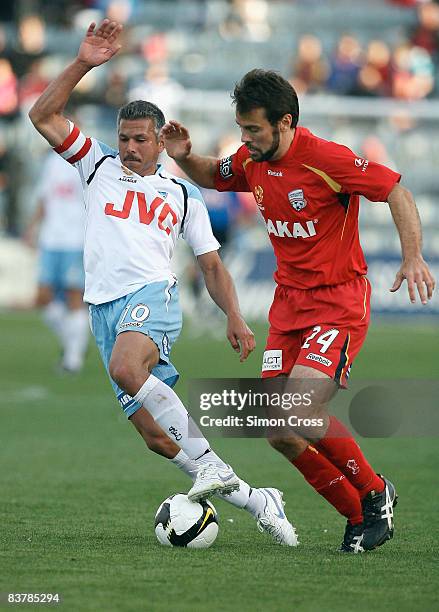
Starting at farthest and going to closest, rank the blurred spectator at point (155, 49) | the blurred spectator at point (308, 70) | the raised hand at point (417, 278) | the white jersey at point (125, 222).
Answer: the blurred spectator at point (155, 49)
the blurred spectator at point (308, 70)
the white jersey at point (125, 222)
the raised hand at point (417, 278)

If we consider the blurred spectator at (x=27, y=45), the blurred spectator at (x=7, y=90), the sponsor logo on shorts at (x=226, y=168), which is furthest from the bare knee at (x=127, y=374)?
the blurred spectator at (x=7, y=90)

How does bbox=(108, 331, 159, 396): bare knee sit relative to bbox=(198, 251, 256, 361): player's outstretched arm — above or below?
below

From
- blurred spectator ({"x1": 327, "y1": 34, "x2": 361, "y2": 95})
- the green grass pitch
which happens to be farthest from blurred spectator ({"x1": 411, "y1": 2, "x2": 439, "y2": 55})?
the green grass pitch

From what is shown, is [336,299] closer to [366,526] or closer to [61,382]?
[366,526]

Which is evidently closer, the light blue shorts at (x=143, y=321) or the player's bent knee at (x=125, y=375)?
the player's bent knee at (x=125, y=375)

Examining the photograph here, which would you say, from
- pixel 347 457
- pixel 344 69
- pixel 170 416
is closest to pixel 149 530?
pixel 170 416

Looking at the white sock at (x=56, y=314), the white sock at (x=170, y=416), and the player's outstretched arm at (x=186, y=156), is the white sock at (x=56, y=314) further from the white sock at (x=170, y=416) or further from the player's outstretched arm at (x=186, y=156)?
the white sock at (x=170, y=416)

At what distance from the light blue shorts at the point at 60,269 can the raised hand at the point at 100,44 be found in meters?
8.07

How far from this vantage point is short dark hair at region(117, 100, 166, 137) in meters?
7.07

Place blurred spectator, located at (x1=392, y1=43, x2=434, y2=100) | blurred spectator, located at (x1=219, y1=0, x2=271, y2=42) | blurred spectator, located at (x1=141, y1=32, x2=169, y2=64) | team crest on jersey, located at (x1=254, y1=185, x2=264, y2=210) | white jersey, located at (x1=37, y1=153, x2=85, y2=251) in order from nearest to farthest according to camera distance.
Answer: team crest on jersey, located at (x1=254, y1=185, x2=264, y2=210) < white jersey, located at (x1=37, y1=153, x2=85, y2=251) < blurred spectator, located at (x1=392, y1=43, x2=434, y2=100) < blurred spectator, located at (x1=141, y1=32, x2=169, y2=64) < blurred spectator, located at (x1=219, y1=0, x2=271, y2=42)

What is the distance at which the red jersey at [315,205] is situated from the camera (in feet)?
21.3

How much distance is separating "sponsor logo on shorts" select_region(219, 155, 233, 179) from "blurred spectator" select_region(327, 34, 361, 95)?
17648 millimetres

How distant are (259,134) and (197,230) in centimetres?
94

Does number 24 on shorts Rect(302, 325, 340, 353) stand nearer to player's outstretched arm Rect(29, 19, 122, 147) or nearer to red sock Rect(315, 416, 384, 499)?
red sock Rect(315, 416, 384, 499)
